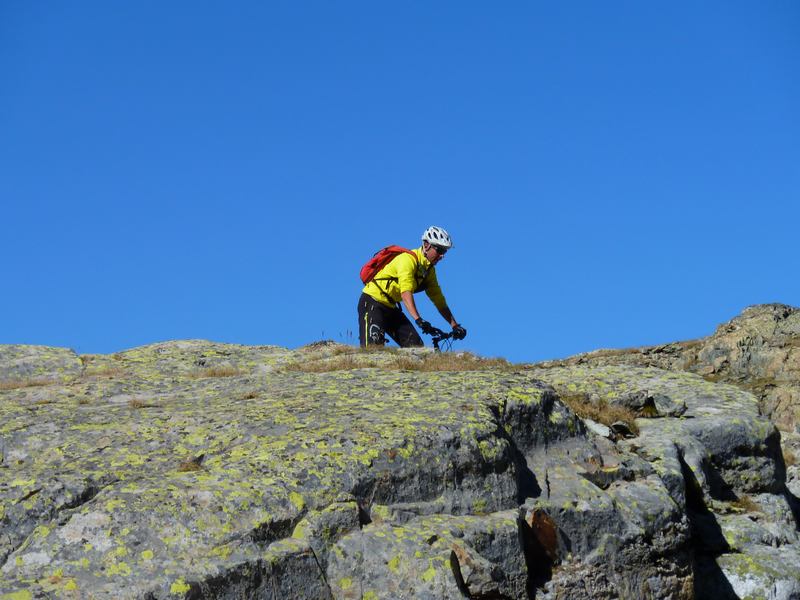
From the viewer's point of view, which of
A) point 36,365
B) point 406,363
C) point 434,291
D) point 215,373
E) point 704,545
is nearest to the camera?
point 704,545

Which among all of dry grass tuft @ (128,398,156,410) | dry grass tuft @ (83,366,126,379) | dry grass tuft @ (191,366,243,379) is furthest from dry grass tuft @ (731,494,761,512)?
dry grass tuft @ (83,366,126,379)

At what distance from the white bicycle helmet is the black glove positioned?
64.7 inches

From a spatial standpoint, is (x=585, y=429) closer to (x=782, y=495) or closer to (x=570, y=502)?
(x=570, y=502)

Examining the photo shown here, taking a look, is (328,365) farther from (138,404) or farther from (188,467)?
(188,467)

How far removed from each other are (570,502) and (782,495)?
5.50 m

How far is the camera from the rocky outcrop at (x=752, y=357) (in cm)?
2242

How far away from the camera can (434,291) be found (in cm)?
2252

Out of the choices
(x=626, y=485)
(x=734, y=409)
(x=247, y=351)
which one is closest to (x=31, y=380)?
(x=247, y=351)

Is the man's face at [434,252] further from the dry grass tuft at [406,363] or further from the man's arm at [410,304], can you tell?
the dry grass tuft at [406,363]

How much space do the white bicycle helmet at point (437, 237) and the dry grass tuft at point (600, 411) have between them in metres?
4.47

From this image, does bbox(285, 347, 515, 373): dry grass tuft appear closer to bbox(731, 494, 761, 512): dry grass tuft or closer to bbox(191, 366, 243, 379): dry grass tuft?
bbox(191, 366, 243, 379): dry grass tuft

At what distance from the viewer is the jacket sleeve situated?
22.3m

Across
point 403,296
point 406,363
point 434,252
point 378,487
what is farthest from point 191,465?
point 434,252

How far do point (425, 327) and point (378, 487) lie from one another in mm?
9117
